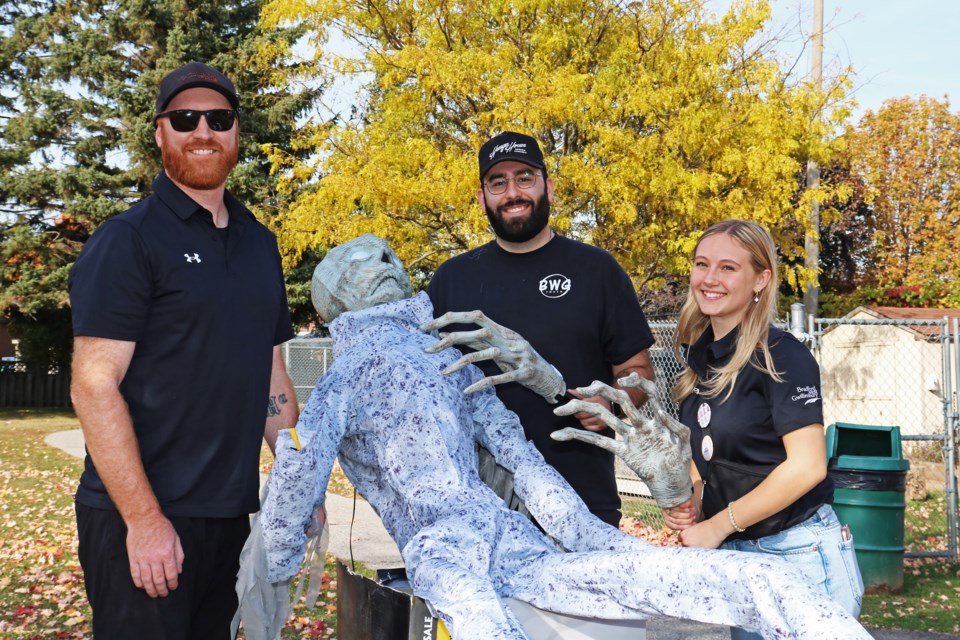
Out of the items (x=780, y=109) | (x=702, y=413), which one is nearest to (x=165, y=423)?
(x=702, y=413)

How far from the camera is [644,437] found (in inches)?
92.0

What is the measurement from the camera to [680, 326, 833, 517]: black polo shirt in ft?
8.09

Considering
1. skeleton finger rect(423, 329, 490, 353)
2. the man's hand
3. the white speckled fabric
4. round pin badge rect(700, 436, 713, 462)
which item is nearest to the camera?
the white speckled fabric

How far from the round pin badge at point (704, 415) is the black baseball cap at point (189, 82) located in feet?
5.58

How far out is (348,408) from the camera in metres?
2.51

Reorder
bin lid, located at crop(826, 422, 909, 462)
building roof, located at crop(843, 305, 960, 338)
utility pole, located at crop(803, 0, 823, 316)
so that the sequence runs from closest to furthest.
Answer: bin lid, located at crop(826, 422, 909, 462)
building roof, located at crop(843, 305, 960, 338)
utility pole, located at crop(803, 0, 823, 316)

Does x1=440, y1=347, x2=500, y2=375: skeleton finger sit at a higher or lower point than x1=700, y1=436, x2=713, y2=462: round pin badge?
higher

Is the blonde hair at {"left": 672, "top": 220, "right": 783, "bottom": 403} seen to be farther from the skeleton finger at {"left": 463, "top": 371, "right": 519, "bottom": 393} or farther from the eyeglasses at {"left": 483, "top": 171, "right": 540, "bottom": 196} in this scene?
the eyeglasses at {"left": 483, "top": 171, "right": 540, "bottom": 196}

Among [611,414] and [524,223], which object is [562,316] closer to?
[524,223]

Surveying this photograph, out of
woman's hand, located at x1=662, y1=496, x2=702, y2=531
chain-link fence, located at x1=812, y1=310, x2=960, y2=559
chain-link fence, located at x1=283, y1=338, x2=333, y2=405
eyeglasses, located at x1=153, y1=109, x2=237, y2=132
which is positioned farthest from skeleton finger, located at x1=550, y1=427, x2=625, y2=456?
chain-link fence, located at x1=283, y1=338, x2=333, y2=405

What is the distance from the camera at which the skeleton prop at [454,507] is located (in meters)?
1.95

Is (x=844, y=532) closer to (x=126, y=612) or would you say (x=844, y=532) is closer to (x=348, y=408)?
(x=348, y=408)

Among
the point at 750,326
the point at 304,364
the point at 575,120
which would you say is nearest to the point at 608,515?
the point at 750,326

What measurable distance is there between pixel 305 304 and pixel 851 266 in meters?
14.0
